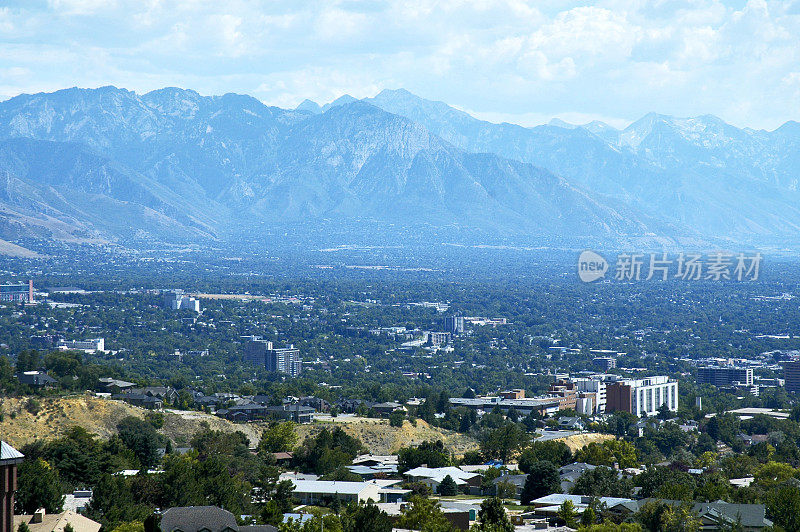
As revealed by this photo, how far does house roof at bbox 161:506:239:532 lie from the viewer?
36.2m

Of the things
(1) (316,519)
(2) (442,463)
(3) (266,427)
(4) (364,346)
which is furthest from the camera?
(4) (364,346)

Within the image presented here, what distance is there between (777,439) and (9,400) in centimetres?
3753

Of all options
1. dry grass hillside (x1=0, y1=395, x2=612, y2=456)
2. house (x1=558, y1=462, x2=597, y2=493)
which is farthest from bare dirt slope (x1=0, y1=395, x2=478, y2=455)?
house (x1=558, y1=462, x2=597, y2=493)

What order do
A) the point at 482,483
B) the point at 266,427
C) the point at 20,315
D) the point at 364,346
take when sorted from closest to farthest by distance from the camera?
the point at 482,483, the point at 266,427, the point at 364,346, the point at 20,315

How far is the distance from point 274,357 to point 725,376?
39.7 metres

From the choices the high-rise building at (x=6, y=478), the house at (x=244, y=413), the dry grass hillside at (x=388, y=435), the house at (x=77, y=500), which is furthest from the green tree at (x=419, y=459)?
the high-rise building at (x=6, y=478)

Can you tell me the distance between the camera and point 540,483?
1989 inches

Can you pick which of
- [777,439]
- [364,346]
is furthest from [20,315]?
[777,439]

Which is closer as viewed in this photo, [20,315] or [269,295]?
[20,315]

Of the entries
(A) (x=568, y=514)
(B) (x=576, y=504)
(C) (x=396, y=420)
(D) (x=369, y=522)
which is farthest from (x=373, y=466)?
(D) (x=369, y=522)

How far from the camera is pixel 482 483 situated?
171 ft

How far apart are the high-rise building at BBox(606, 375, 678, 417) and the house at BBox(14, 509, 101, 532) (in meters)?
61.3

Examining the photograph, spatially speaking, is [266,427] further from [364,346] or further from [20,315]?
[20,315]

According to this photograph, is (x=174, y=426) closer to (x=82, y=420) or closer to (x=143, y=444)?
(x=82, y=420)
